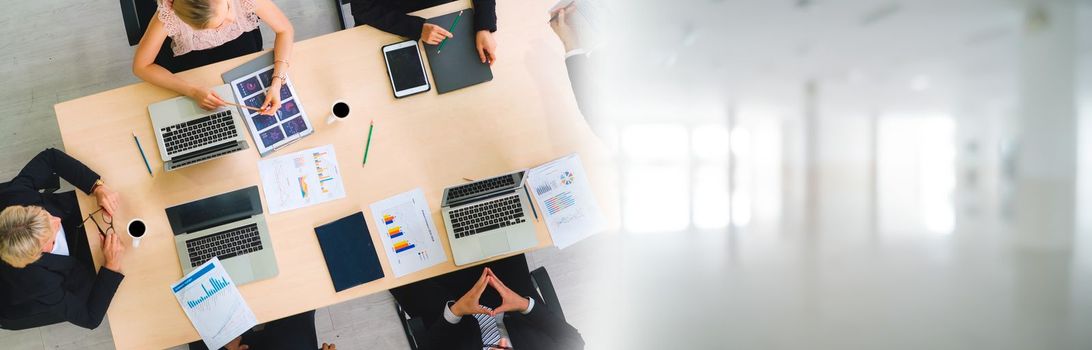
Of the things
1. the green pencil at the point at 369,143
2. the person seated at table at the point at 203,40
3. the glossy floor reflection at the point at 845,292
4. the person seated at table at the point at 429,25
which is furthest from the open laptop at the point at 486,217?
the glossy floor reflection at the point at 845,292

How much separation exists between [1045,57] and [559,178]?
1.20 metres

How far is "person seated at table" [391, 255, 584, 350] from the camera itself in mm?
1545

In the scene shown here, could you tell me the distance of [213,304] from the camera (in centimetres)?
146

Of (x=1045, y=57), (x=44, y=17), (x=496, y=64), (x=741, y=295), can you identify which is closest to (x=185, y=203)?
(x=496, y=64)

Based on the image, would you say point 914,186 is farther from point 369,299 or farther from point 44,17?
point 44,17

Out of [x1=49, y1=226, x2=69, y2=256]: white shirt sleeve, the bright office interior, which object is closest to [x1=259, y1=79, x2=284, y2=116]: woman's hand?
[x1=49, y1=226, x2=69, y2=256]: white shirt sleeve

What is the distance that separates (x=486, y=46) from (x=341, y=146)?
0.48 meters

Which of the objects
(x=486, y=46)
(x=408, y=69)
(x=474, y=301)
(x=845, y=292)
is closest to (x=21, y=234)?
(x=408, y=69)

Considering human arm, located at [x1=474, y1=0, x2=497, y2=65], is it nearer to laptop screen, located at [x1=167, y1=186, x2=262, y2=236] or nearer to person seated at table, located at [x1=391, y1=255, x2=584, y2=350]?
person seated at table, located at [x1=391, y1=255, x2=584, y2=350]

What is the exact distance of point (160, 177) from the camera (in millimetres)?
1466

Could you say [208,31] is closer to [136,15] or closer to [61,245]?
[136,15]

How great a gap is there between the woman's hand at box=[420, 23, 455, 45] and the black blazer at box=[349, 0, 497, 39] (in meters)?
0.01

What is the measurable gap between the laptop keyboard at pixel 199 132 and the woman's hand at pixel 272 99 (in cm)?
9

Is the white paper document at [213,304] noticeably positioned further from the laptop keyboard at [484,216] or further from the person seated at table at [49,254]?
the laptop keyboard at [484,216]
